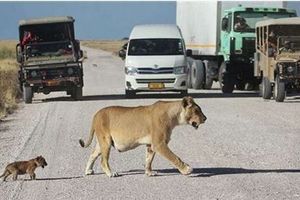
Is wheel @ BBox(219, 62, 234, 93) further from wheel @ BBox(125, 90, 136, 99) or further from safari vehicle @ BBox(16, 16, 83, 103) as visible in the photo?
safari vehicle @ BBox(16, 16, 83, 103)

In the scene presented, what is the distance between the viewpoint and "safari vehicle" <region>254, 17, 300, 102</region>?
2161cm

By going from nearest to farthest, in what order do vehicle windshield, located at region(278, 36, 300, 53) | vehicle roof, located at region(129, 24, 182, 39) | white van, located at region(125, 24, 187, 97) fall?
vehicle windshield, located at region(278, 36, 300, 53) → white van, located at region(125, 24, 187, 97) → vehicle roof, located at region(129, 24, 182, 39)

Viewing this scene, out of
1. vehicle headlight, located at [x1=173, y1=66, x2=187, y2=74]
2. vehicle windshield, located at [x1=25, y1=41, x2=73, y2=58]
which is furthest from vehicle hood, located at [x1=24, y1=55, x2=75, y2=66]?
vehicle headlight, located at [x1=173, y1=66, x2=187, y2=74]

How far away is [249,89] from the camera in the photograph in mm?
29734

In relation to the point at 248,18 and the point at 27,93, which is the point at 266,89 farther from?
the point at 27,93

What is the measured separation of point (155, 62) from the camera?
23281 millimetres

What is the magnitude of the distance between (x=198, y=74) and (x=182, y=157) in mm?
17951

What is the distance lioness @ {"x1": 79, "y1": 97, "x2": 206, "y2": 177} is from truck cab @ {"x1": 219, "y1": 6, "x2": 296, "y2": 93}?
17091 mm

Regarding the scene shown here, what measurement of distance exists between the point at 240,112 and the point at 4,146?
24.5 ft

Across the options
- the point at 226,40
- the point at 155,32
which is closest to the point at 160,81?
the point at 155,32

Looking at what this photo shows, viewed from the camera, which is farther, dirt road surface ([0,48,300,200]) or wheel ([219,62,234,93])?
wheel ([219,62,234,93])

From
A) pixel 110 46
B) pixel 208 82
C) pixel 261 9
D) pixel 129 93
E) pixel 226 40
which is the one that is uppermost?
pixel 261 9

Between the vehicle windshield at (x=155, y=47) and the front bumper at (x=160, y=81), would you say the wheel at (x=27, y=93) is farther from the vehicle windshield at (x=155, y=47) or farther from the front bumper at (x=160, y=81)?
the vehicle windshield at (x=155, y=47)

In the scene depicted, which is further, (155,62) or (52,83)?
(155,62)
